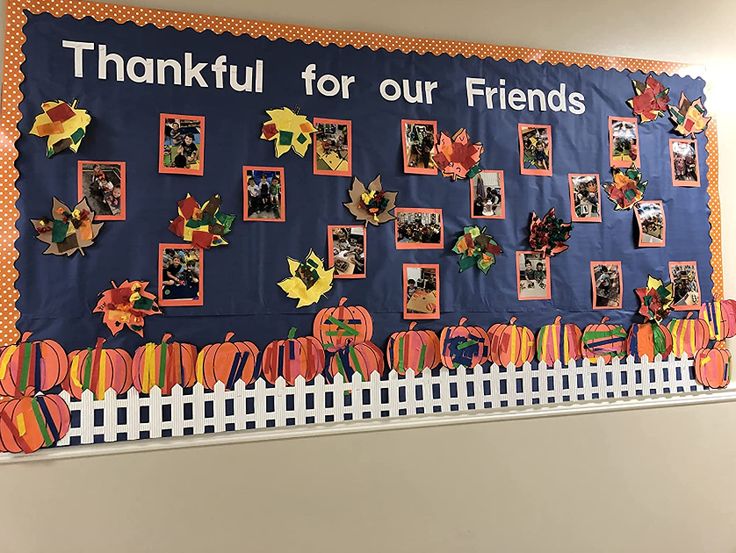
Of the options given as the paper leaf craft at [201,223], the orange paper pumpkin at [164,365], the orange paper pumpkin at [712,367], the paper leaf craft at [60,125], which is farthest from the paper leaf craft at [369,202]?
the orange paper pumpkin at [712,367]

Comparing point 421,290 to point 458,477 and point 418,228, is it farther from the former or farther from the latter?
point 458,477

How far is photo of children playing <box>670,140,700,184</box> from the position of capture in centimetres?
193

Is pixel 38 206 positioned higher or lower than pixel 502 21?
lower

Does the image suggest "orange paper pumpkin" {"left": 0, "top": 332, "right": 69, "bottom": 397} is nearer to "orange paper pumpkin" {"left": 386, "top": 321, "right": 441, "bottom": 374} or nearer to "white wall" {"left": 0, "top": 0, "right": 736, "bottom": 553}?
"white wall" {"left": 0, "top": 0, "right": 736, "bottom": 553}

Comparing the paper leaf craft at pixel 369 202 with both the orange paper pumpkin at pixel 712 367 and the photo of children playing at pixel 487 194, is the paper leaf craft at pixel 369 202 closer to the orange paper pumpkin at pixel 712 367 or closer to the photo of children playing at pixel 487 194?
the photo of children playing at pixel 487 194

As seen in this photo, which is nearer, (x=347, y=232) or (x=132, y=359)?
(x=132, y=359)

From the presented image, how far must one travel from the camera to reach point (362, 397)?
64.6 inches

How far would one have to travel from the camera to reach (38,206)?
143cm

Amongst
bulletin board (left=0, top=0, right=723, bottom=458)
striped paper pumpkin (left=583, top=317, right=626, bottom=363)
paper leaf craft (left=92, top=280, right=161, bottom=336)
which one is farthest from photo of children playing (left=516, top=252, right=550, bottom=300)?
paper leaf craft (left=92, top=280, right=161, bottom=336)

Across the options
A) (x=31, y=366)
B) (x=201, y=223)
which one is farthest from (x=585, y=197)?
(x=31, y=366)

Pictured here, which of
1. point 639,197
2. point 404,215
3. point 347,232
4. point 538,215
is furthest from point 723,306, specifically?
point 347,232

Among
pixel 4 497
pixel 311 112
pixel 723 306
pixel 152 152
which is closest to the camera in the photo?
pixel 4 497

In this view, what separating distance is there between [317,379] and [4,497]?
876mm

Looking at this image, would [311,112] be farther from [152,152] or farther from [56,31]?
[56,31]
